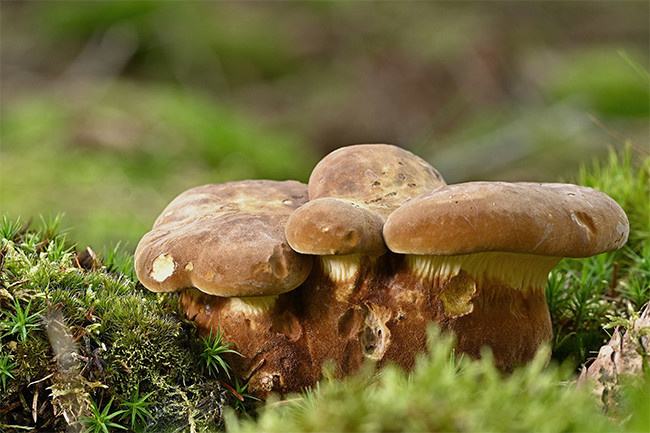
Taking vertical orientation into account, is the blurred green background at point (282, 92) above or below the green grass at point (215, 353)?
below

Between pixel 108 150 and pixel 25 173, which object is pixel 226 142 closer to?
pixel 108 150

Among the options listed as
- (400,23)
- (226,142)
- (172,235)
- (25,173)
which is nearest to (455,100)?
(400,23)

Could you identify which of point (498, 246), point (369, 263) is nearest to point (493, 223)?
point (498, 246)

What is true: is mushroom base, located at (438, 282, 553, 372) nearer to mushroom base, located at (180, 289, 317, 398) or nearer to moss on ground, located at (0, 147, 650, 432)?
moss on ground, located at (0, 147, 650, 432)

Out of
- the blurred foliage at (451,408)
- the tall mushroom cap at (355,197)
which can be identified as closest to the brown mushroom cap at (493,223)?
the tall mushroom cap at (355,197)

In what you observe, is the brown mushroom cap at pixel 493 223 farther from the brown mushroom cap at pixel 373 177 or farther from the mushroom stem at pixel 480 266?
the brown mushroom cap at pixel 373 177

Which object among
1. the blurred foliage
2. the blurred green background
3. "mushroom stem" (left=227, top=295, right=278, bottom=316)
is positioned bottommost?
the blurred green background

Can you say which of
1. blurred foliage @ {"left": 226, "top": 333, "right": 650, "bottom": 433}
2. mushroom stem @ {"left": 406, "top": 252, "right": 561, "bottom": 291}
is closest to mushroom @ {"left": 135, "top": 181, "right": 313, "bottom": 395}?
mushroom stem @ {"left": 406, "top": 252, "right": 561, "bottom": 291}
